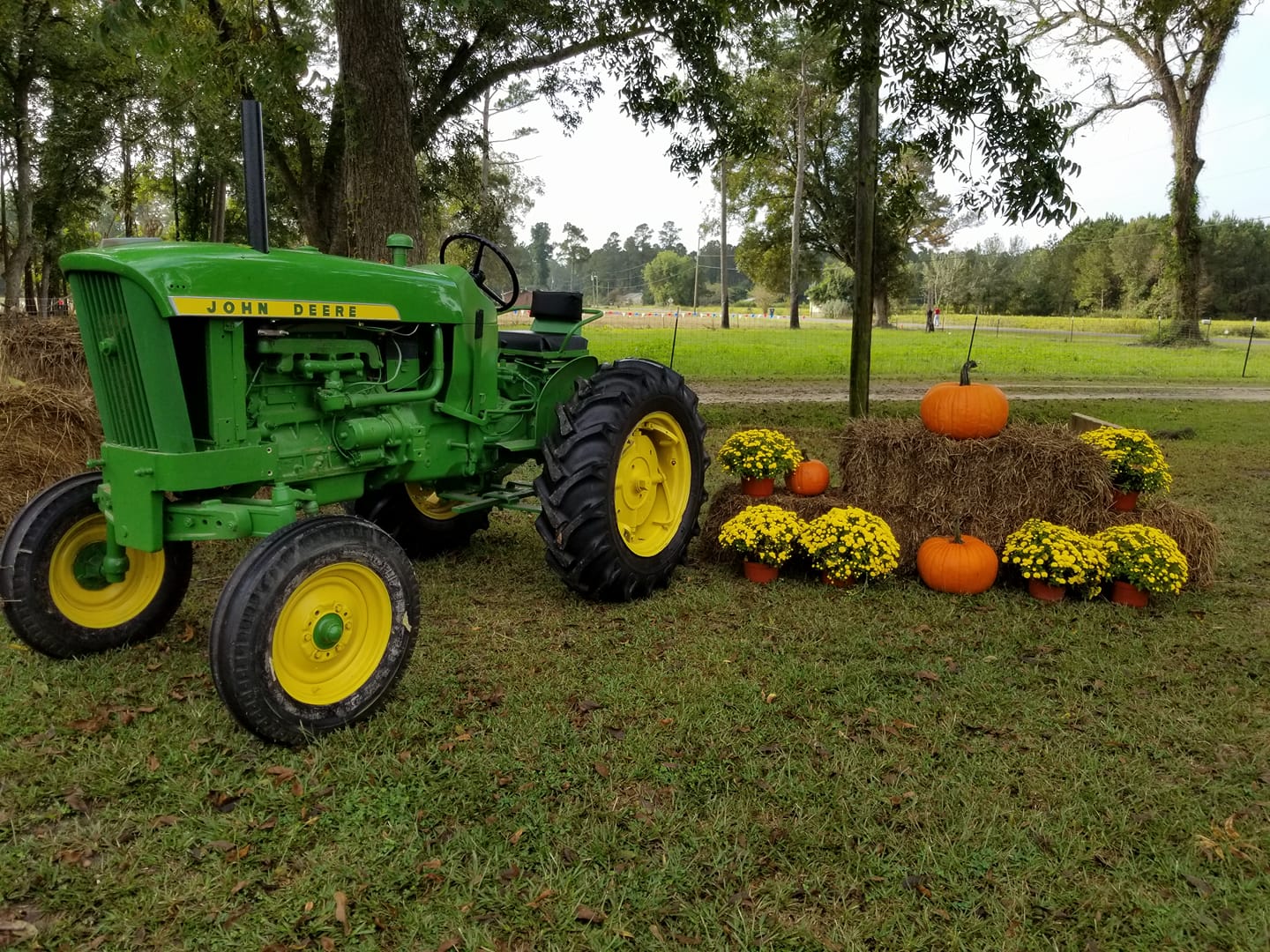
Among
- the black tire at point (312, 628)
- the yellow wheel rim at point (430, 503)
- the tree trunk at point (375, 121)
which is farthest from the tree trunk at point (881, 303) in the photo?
the black tire at point (312, 628)

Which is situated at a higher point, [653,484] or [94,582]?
[653,484]

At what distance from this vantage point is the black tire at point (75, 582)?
3.23m

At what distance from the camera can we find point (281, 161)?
57.0ft

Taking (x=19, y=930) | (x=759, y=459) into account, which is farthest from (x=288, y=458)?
(x=759, y=459)

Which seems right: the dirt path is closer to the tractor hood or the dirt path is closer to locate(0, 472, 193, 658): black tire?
the tractor hood

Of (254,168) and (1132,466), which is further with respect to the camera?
(1132,466)

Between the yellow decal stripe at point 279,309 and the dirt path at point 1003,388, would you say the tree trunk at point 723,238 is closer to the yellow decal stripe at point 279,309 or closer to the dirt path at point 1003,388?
the dirt path at point 1003,388

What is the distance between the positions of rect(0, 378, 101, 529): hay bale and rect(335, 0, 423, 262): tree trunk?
2844 mm

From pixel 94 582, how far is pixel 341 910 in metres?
2.19

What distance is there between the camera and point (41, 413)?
5703mm

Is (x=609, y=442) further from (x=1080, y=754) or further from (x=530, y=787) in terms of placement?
(x=1080, y=754)

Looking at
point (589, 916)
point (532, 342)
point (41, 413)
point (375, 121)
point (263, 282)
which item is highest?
point (375, 121)

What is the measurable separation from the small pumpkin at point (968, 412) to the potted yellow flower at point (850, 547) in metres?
0.78

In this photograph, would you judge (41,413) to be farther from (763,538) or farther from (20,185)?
(20,185)
